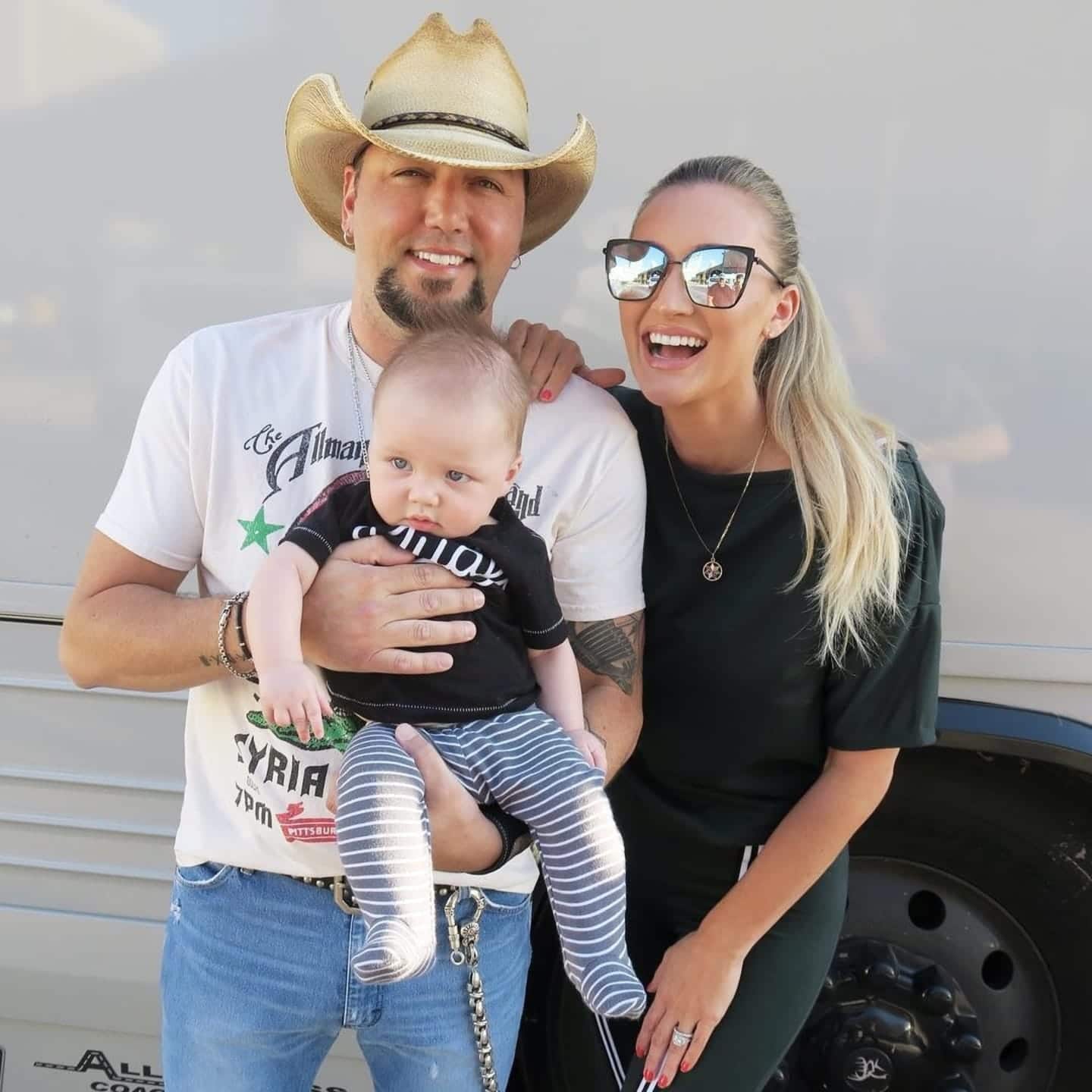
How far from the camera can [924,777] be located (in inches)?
95.2

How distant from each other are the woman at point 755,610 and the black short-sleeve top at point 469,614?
1.32 feet

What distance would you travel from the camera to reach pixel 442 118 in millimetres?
1753

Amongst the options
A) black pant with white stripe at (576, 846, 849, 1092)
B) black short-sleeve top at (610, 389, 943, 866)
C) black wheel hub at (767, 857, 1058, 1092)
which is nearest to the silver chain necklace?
black short-sleeve top at (610, 389, 943, 866)

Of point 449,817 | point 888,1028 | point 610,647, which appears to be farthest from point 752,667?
point 888,1028

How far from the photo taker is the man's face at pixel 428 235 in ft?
5.58

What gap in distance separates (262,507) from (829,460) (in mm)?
910

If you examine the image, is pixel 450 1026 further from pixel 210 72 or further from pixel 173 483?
pixel 210 72

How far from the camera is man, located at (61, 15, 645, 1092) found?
1557mm

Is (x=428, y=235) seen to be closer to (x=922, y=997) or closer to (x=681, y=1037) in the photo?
(x=681, y=1037)

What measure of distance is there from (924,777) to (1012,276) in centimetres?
106

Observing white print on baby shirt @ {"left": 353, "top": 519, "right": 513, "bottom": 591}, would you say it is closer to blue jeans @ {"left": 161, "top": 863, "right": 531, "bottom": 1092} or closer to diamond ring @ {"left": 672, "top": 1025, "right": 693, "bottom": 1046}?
blue jeans @ {"left": 161, "top": 863, "right": 531, "bottom": 1092}

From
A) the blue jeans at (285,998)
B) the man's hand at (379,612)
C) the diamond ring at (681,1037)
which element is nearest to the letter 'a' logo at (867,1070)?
the diamond ring at (681,1037)

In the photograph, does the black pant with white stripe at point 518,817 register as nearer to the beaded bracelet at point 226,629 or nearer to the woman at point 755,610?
the beaded bracelet at point 226,629

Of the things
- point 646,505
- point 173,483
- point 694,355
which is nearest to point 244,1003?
point 173,483
